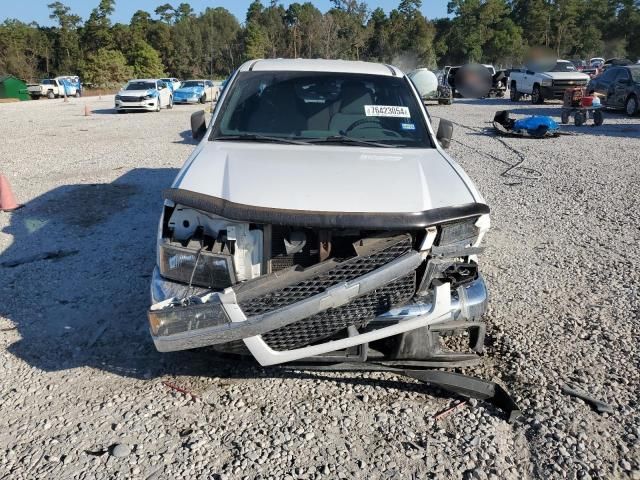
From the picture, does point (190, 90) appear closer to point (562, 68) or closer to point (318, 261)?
point (562, 68)

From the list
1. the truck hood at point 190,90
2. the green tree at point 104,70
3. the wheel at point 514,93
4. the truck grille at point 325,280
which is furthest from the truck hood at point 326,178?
the green tree at point 104,70

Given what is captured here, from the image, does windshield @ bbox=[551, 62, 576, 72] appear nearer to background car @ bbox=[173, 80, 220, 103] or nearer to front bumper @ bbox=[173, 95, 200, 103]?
background car @ bbox=[173, 80, 220, 103]

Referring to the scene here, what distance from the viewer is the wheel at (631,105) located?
704 inches

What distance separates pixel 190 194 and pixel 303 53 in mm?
72478

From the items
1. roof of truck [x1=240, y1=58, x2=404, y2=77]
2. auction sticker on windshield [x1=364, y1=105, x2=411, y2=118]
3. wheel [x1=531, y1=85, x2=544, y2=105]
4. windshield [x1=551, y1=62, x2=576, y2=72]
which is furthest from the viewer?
windshield [x1=551, y1=62, x2=576, y2=72]

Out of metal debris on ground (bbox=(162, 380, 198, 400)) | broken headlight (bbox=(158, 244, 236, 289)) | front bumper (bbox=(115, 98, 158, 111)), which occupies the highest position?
broken headlight (bbox=(158, 244, 236, 289))

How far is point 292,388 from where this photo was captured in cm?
331

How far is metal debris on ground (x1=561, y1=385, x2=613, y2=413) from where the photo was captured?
310 centimetres

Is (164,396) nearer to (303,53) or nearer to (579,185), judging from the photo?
(579,185)

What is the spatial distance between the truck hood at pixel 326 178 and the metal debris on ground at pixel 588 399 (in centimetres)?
124

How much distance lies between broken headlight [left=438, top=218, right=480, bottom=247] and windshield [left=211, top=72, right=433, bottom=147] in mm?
1194

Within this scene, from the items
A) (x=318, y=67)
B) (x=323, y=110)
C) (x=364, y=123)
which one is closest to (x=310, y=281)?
(x=364, y=123)

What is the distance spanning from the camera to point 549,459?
8.95 feet

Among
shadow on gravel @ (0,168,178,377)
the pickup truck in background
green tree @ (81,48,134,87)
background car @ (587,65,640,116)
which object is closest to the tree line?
green tree @ (81,48,134,87)
